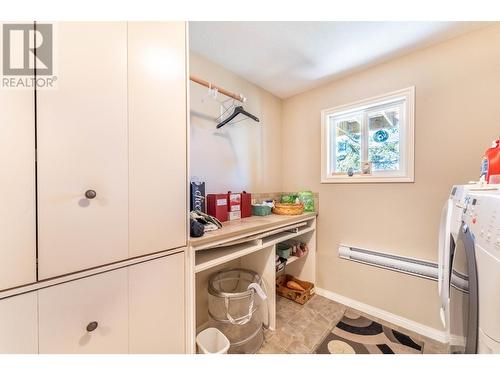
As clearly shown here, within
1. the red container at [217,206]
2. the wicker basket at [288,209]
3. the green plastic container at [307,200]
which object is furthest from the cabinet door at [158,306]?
the green plastic container at [307,200]

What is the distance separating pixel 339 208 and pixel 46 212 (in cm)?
192

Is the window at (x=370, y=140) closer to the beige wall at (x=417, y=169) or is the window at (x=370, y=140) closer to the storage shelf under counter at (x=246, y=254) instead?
the beige wall at (x=417, y=169)

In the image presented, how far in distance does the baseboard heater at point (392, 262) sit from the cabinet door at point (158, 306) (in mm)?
1463

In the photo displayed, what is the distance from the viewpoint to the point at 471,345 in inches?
21.9

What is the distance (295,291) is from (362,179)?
120 centimetres

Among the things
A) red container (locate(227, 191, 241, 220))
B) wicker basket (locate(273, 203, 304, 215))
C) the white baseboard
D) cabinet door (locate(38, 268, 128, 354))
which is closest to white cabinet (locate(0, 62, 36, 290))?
cabinet door (locate(38, 268, 128, 354))

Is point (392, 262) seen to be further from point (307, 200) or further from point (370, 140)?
point (370, 140)

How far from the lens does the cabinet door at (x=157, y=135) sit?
0.80 m

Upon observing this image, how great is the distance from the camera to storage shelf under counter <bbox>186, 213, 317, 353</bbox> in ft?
3.28

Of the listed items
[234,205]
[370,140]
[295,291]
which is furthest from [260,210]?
[370,140]

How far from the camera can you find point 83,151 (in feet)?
2.23
